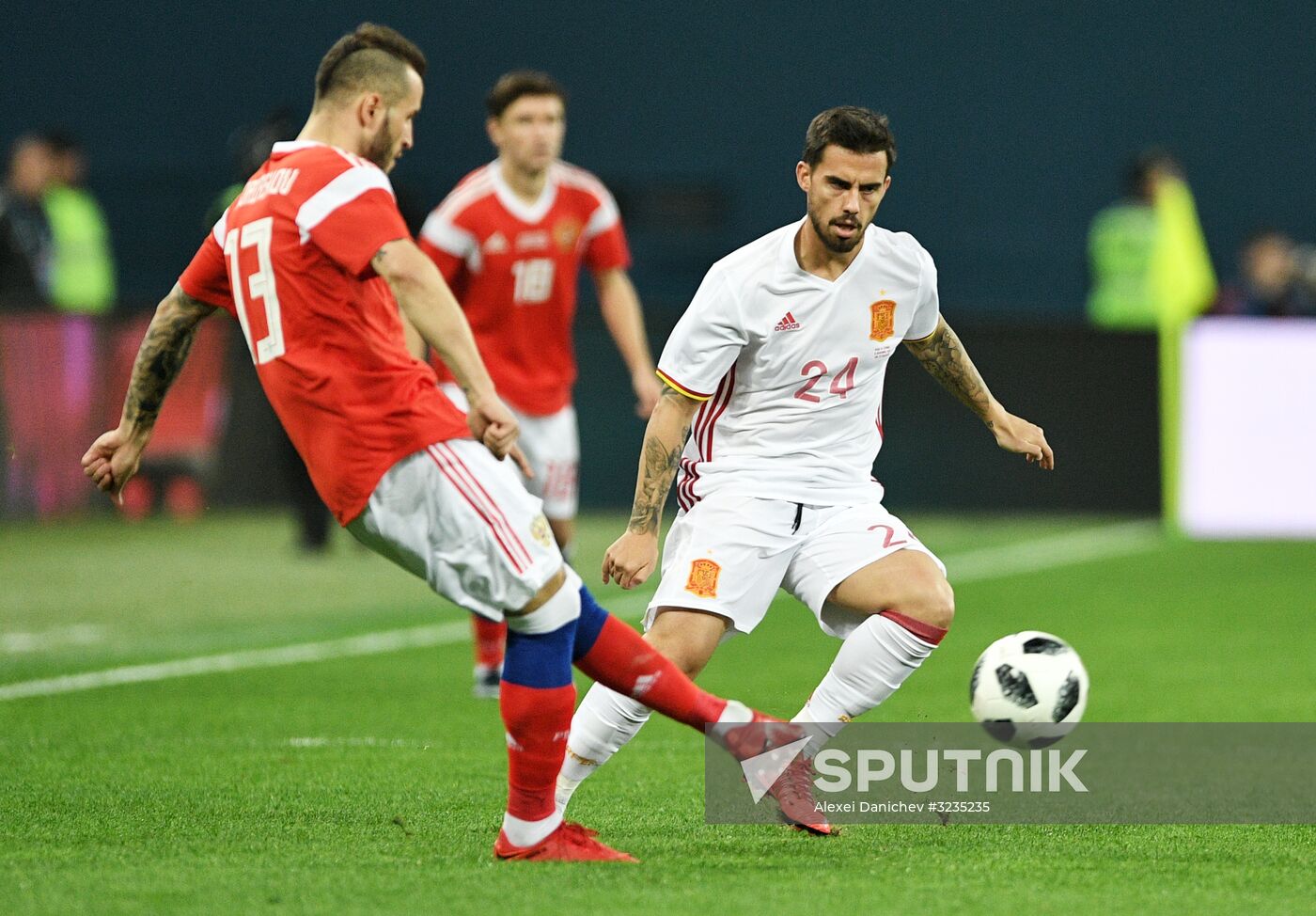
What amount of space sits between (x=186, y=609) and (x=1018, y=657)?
569 centimetres

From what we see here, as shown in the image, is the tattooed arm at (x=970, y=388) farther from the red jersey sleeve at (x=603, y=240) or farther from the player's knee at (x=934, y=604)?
the red jersey sleeve at (x=603, y=240)

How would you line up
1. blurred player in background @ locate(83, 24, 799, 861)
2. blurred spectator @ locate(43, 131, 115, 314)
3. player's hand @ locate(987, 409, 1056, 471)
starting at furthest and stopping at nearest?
blurred spectator @ locate(43, 131, 115, 314) < player's hand @ locate(987, 409, 1056, 471) < blurred player in background @ locate(83, 24, 799, 861)

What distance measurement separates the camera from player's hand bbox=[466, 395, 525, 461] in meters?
4.26

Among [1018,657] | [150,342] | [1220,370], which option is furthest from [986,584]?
[150,342]

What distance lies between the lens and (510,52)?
1953 centimetres

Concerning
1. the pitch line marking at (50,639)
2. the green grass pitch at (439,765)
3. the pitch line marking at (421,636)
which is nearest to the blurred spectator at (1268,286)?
the pitch line marking at (421,636)

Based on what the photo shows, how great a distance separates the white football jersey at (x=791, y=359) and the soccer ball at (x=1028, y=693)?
549mm

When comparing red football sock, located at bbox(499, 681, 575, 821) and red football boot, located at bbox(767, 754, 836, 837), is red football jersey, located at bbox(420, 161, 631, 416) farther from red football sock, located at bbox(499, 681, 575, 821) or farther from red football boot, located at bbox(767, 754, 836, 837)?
red football sock, located at bbox(499, 681, 575, 821)

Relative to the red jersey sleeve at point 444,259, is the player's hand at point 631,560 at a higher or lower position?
lower

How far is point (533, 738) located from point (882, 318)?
1.44 meters

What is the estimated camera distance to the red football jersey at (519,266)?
7758 mm

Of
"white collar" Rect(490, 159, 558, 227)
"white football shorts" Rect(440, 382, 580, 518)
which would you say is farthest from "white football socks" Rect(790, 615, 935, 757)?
Answer: "white collar" Rect(490, 159, 558, 227)

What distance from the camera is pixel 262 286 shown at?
4.53m

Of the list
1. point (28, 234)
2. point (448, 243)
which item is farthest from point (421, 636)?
point (28, 234)
